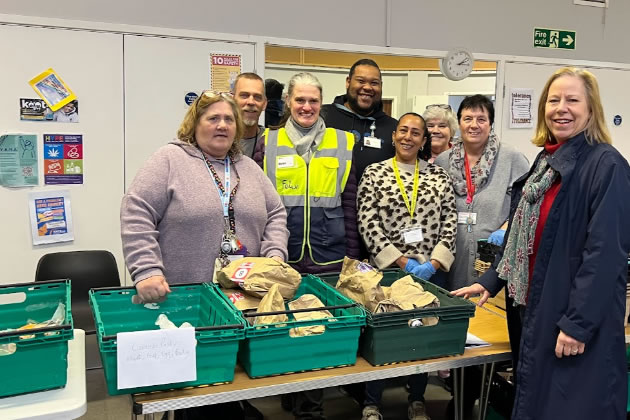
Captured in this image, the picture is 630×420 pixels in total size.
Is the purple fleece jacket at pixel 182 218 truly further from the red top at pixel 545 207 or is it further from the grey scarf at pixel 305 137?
the red top at pixel 545 207

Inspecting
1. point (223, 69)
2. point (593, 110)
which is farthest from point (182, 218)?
point (223, 69)

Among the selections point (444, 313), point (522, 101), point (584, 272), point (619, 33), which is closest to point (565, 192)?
point (584, 272)

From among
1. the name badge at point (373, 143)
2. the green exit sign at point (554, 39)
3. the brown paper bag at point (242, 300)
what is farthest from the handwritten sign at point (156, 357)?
the green exit sign at point (554, 39)

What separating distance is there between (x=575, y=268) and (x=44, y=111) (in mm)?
3037

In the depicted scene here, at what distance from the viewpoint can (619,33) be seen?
16.0ft

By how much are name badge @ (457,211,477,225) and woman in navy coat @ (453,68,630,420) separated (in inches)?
34.1

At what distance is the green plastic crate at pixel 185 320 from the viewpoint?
1.42m

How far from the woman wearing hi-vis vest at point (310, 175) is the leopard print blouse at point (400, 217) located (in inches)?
4.3

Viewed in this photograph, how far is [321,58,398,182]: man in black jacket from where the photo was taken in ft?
9.39

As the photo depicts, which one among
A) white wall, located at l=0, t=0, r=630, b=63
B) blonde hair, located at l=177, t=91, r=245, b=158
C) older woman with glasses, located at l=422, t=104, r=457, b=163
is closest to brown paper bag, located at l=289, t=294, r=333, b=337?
blonde hair, located at l=177, t=91, r=245, b=158

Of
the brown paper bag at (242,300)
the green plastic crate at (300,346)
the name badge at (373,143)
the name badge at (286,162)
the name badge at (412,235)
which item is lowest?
the green plastic crate at (300,346)

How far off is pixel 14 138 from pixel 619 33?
16.3 feet

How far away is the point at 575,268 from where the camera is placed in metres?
1.63

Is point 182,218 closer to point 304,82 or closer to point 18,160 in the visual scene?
point 304,82
